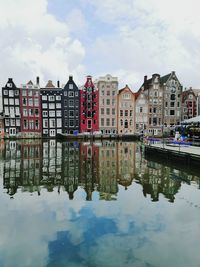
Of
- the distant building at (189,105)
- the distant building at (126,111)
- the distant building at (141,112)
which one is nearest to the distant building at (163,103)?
the distant building at (141,112)

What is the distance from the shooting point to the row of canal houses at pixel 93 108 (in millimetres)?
64688

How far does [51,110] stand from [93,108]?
1262 cm

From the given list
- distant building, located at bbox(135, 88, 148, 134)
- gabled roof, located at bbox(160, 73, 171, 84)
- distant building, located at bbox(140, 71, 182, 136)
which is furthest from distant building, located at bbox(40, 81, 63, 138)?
gabled roof, located at bbox(160, 73, 171, 84)

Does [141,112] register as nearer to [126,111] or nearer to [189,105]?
[126,111]

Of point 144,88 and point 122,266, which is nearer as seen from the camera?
point 122,266

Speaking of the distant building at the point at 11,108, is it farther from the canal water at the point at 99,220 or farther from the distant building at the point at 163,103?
the canal water at the point at 99,220

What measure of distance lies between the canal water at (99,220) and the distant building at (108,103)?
5145cm

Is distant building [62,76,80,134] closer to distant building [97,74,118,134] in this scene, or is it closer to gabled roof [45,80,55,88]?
gabled roof [45,80,55,88]

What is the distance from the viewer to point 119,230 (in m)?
8.47

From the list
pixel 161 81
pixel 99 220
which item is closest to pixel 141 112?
Answer: pixel 161 81

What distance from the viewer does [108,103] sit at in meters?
68.5

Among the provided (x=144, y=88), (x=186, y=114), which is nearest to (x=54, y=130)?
(x=144, y=88)

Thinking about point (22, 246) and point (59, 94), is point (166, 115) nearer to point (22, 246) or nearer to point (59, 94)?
point (59, 94)

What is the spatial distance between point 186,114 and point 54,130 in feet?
139
